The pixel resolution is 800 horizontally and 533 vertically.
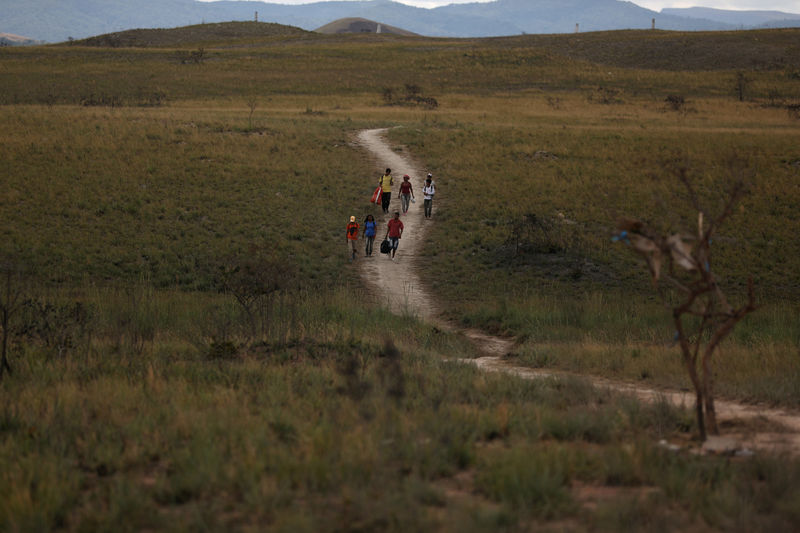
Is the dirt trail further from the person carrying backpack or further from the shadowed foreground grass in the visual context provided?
the shadowed foreground grass

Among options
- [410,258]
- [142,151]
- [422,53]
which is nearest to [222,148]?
[142,151]

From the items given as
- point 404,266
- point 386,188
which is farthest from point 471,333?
point 386,188

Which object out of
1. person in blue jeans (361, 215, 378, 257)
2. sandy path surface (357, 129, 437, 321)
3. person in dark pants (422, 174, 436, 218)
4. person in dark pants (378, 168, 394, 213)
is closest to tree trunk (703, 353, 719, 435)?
sandy path surface (357, 129, 437, 321)

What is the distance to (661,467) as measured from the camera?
4961mm

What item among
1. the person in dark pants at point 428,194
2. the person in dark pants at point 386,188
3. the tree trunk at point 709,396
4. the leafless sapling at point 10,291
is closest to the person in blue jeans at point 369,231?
the person in dark pants at point 386,188

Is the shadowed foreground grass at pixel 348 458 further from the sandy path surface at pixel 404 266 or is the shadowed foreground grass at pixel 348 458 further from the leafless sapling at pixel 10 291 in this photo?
the sandy path surface at pixel 404 266

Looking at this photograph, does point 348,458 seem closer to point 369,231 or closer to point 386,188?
point 369,231

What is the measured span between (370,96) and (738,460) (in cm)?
5320

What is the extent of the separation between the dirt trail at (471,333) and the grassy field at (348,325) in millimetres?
441

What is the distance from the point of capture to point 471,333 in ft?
43.7

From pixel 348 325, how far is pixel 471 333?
9.34 ft

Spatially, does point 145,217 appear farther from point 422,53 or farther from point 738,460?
point 422,53

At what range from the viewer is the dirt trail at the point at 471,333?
19.8 feet

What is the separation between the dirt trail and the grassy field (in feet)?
1.45
